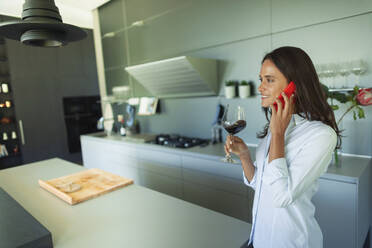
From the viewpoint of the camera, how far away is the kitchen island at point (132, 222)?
0.94 meters

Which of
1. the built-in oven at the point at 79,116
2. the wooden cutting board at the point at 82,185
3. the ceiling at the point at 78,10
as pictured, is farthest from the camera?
the built-in oven at the point at 79,116

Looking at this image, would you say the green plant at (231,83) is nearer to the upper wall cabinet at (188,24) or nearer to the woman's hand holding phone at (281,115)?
the upper wall cabinet at (188,24)

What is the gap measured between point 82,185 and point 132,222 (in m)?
0.57

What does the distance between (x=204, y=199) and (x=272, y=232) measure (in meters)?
1.48

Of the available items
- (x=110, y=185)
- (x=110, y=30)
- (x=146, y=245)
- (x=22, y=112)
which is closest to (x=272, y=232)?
(x=146, y=245)

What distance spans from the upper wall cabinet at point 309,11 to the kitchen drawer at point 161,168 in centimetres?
161

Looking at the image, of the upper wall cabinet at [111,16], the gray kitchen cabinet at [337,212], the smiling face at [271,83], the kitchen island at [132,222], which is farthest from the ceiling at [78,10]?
the gray kitchen cabinet at [337,212]

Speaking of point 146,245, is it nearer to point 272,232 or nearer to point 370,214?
point 272,232

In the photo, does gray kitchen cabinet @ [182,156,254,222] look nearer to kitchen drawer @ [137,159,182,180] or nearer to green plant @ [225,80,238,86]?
kitchen drawer @ [137,159,182,180]

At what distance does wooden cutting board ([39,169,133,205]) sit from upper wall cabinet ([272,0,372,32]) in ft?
5.89

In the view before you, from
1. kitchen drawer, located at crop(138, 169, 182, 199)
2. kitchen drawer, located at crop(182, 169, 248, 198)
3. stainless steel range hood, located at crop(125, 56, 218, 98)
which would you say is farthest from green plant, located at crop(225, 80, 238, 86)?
kitchen drawer, located at crop(138, 169, 182, 199)

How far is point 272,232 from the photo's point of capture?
0.91m

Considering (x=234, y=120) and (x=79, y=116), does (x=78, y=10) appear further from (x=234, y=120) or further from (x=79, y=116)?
(x=234, y=120)

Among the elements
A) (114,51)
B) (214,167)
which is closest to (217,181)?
(214,167)
